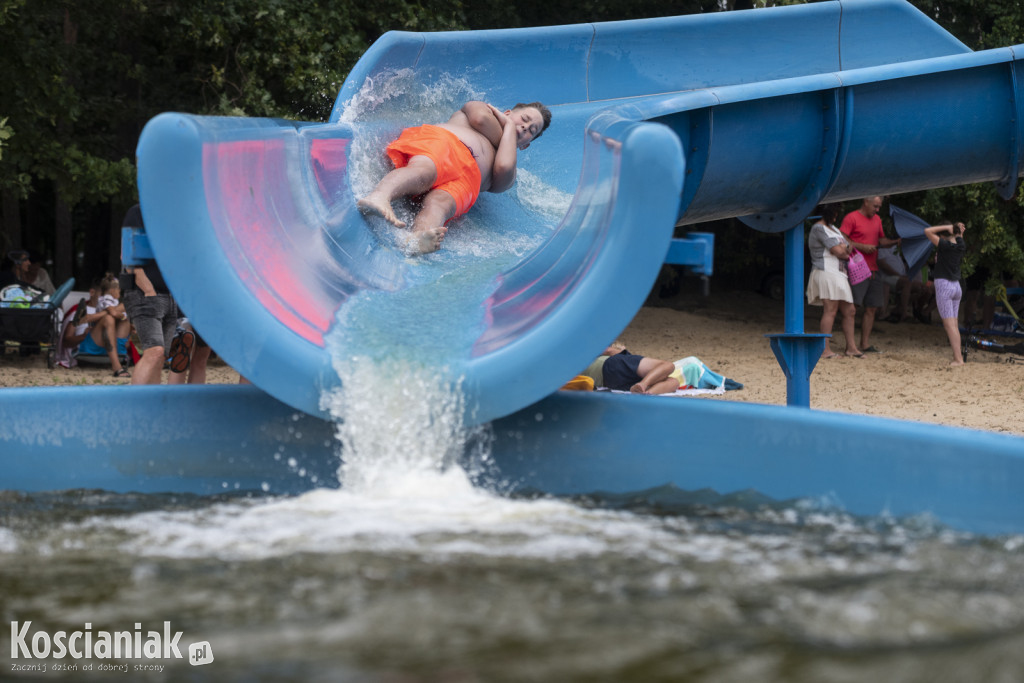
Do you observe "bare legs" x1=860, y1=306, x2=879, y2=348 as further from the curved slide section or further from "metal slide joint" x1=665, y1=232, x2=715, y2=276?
"metal slide joint" x1=665, y1=232, x2=715, y2=276

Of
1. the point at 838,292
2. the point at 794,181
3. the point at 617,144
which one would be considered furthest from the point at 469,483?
the point at 838,292

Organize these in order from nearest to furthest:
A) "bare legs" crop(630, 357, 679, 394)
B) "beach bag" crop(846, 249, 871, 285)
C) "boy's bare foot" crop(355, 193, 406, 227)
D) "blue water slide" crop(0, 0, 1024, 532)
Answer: "blue water slide" crop(0, 0, 1024, 532) < "boy's bare foot" crop(355, 193, 406, 227) < "bare legs" crop(630, 357, 679, 394) < "beach bag" crop(846, 249, 871, 285)

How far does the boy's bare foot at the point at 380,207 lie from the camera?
155 inches

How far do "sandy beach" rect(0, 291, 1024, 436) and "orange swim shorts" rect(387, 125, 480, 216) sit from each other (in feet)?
4.43

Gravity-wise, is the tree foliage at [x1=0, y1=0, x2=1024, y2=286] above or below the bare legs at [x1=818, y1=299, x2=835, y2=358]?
above

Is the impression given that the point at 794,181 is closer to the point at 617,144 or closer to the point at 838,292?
the point at 617,144

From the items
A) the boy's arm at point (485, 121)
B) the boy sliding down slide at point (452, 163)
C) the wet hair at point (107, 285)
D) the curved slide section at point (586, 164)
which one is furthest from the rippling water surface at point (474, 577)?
the wet hair at point (107, 285)

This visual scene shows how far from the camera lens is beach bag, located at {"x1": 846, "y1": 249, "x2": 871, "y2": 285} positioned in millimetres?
8211

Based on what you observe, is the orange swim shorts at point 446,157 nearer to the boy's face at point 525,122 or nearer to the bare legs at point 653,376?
the boy's face at point 525,122

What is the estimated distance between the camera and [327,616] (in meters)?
1.71

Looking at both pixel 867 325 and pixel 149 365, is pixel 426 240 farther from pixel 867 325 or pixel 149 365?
pixel 867 325

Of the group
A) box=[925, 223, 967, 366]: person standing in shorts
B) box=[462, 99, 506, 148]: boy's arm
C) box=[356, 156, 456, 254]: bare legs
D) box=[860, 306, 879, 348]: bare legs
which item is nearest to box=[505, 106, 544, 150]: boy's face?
box=[462, 99, 506, 148]: boy's arm

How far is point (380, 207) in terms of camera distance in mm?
3941

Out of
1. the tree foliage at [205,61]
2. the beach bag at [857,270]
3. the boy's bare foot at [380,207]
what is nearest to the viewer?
the boy's bare foot at [380,207]
